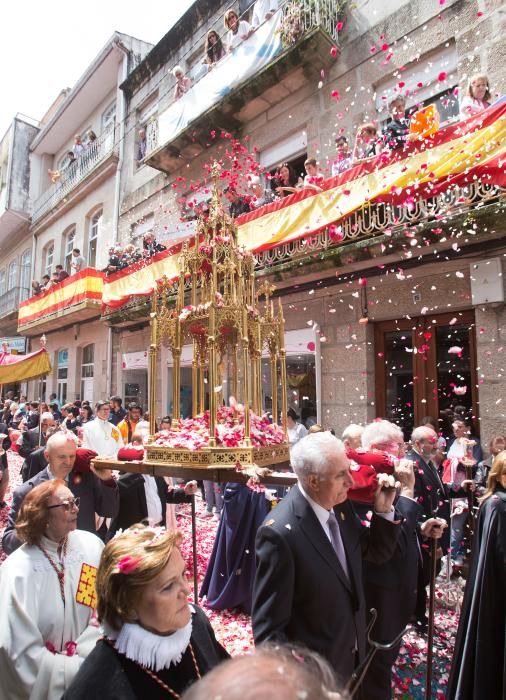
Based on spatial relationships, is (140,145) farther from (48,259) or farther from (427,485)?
(427,485)

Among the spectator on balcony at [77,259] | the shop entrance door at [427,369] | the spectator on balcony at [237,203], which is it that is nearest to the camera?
the shop entrance door at [427,369]

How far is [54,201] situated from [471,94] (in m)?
18.4

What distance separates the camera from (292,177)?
10.5 metres

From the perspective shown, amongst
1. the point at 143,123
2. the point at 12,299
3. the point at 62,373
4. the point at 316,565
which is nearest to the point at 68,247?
the point at 62,373

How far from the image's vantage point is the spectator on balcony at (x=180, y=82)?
42.5 ft

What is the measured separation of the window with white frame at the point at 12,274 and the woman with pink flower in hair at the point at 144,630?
27.0 m

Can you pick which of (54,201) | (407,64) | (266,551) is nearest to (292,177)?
(407,64)

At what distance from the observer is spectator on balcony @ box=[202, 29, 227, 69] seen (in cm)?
1220

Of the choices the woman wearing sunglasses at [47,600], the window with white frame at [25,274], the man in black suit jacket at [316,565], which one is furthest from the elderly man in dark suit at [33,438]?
the window with white frame at [25,274]

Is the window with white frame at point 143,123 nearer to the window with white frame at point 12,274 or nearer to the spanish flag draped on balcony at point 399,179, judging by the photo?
the spanish flag draped on balcony at point 399,179

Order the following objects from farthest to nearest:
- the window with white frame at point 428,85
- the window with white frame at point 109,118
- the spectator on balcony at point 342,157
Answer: the window with white frame at point 109,118 → the spectator on balcony at point 342,157 → the window with white frame at point 428,85

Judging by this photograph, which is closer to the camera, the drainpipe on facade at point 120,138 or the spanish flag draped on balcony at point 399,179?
the spanish flag draped on balcony at point 399,179

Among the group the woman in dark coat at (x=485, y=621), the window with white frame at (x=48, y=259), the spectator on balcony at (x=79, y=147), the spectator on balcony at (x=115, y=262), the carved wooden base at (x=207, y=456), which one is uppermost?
Answer: the spectator on balcony at (x=79, y=147)

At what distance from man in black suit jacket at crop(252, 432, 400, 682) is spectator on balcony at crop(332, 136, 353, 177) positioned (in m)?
7.35
